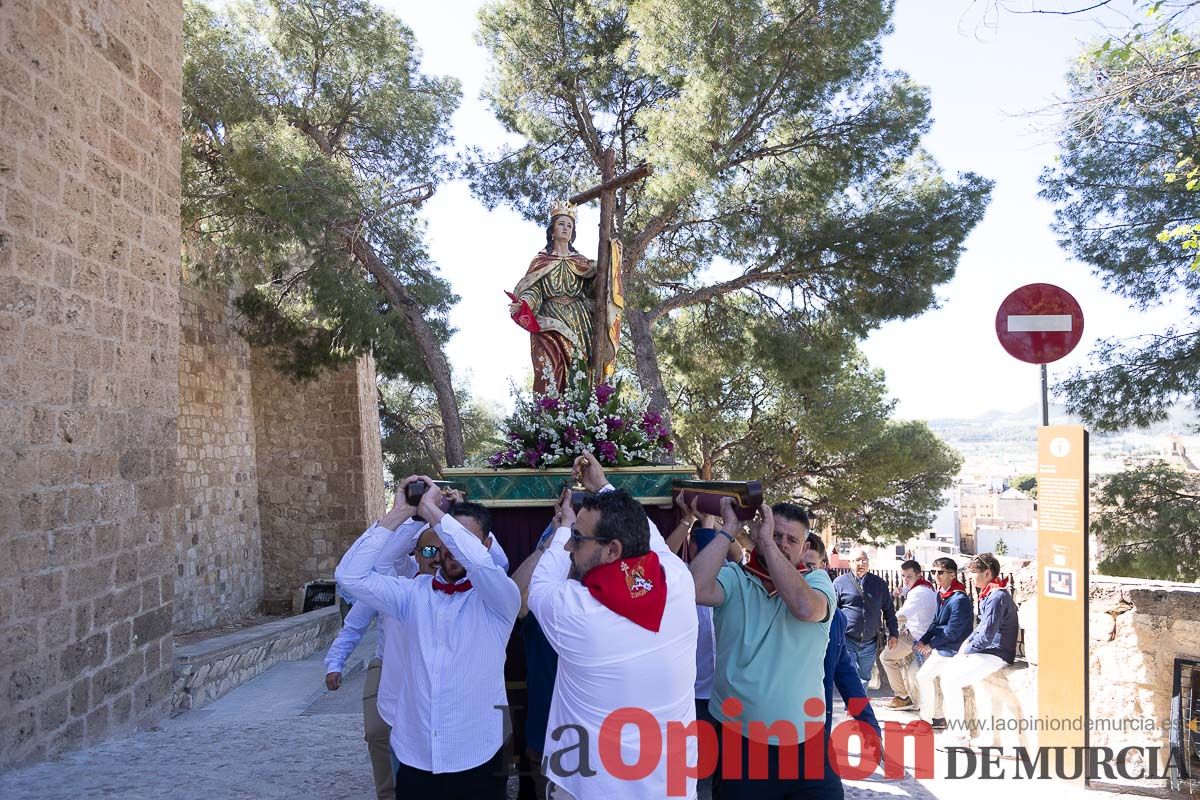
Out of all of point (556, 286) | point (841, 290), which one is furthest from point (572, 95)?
point (556, 286)

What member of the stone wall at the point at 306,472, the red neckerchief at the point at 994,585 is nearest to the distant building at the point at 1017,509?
the stone wall at the point at 306,472

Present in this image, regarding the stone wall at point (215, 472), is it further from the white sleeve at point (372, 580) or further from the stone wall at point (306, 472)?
the white sleeve at point (372, 580)

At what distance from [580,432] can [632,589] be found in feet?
7.55

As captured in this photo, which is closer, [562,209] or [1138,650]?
[1138,650]

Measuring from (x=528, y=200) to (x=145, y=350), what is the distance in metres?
9.61

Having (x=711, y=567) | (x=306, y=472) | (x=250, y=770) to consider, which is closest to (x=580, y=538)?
(x=711, y=567)

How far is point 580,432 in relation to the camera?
15.8 feet

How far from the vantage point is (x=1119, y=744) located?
4754mm

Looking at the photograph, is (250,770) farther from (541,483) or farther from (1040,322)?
(1040,322)

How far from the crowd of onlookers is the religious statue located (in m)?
2.28

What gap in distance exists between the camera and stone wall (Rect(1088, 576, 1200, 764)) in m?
4.66

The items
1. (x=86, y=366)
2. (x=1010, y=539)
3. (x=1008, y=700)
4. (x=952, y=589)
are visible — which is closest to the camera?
(x=86, y=366)

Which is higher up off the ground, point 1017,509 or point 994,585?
point 994,585

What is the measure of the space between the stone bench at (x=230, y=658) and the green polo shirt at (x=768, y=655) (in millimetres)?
4504
